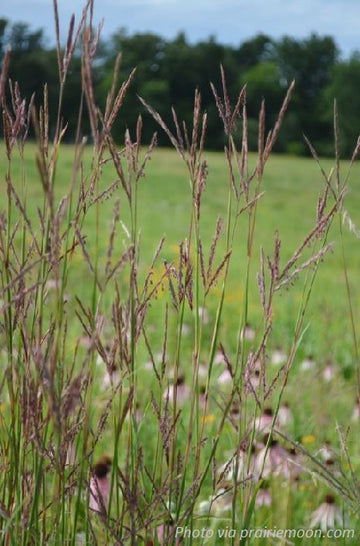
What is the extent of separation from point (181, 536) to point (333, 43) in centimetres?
6089

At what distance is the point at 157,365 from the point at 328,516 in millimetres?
1362

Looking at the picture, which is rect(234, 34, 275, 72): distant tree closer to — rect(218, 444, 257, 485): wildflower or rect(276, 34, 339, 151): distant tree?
rect(276, 34, 339, 151): distant tree

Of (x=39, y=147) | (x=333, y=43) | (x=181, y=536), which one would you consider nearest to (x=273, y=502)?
(x=181, y=536)

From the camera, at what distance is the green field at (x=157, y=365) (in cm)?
87

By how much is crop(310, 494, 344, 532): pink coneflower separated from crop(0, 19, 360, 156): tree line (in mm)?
41394

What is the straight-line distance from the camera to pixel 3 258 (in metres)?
0.95

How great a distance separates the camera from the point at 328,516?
1.62 metres

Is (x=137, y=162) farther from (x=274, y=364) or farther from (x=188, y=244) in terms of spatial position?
(x=274, y=364)

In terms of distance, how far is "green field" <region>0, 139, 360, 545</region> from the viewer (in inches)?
34.2

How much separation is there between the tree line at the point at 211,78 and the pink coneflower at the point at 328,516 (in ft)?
136

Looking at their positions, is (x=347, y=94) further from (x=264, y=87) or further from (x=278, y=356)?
(x=278, y=356)

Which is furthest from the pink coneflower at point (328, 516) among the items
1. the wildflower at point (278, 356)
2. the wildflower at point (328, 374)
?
the wildflower at point (278, 356)

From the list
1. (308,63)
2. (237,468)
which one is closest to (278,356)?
(237,468)

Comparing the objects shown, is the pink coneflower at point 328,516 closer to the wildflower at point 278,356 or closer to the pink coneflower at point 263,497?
the pink coneflower at point 263,497
